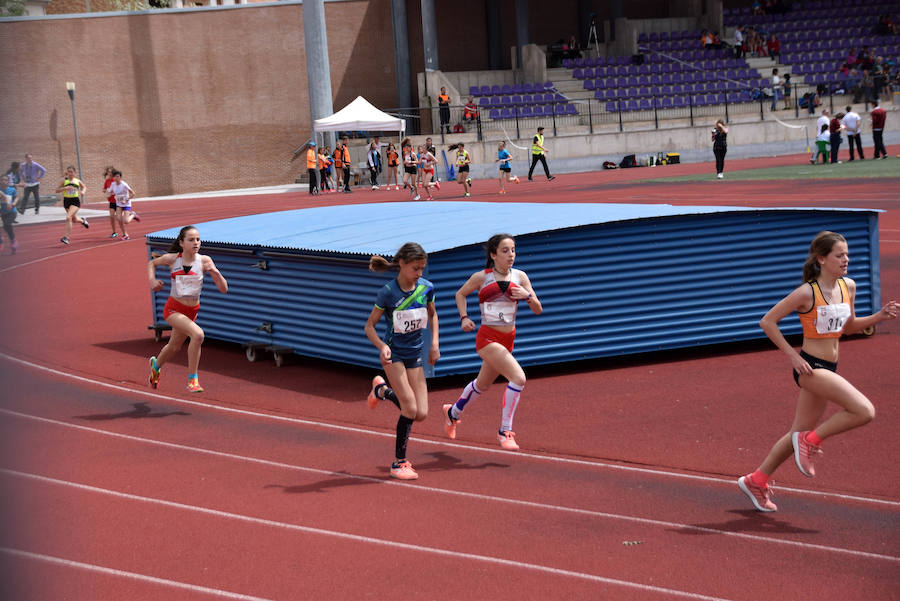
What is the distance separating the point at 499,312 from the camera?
8508mm

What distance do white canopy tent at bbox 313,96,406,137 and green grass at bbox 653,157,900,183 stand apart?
10.7 m

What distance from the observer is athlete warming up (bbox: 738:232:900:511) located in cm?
632

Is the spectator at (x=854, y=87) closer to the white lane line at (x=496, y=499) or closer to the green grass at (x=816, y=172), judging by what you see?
the green grass at (x=816, y=172)

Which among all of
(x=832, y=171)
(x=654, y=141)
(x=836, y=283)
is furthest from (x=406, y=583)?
(x=654, y=141)

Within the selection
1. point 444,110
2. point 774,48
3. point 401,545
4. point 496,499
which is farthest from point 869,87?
point 401,545

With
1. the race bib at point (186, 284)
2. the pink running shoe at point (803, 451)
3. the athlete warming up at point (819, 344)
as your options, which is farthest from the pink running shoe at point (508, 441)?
the race bib at point (186, 284)

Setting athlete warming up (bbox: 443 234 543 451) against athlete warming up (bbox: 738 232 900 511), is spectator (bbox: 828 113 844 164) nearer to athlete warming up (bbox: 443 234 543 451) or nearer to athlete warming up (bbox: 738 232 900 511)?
athlete warming up (bbox: 443 234 543 451)

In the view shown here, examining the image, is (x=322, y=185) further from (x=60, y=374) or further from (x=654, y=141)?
(x=60, y=374)

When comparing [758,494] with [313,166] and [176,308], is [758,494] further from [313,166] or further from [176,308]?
[313,166]

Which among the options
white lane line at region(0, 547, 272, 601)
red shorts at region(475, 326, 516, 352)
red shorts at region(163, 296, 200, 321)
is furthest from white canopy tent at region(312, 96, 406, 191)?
white lane line at region(0, 547, 272, 601)

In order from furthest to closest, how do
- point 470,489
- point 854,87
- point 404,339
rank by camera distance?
point 854,87
point 404,339
point 470,489

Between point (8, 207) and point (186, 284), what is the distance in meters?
9.25

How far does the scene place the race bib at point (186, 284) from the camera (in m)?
10.5

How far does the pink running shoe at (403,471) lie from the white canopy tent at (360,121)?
32.6 m
